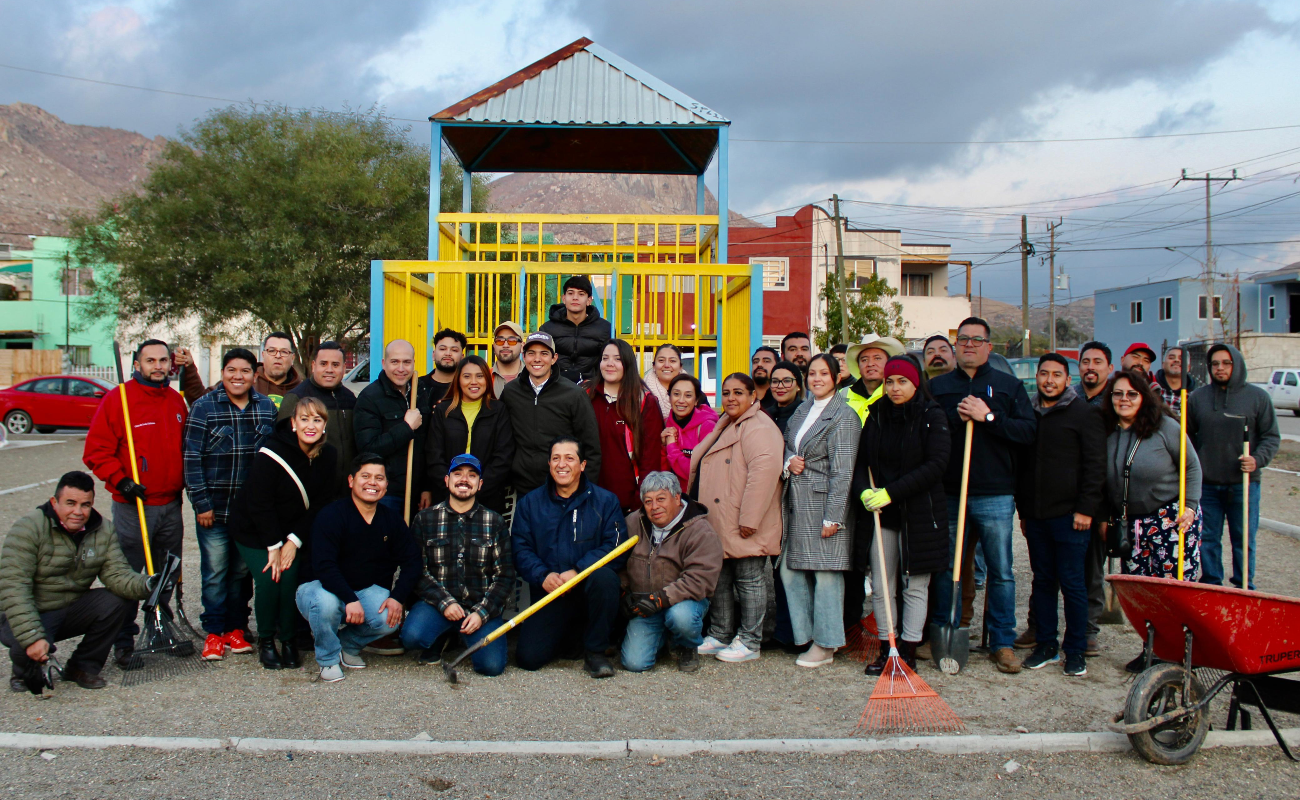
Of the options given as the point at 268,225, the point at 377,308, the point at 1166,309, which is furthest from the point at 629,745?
the point at 1166,309

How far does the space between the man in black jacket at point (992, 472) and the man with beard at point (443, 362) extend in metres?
3.17

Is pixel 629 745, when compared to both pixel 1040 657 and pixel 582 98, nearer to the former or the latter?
pixel 1040 657

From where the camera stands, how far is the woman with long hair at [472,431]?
17.8 feet

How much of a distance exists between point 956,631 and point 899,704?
0.80 metres

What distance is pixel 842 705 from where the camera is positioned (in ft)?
15.1

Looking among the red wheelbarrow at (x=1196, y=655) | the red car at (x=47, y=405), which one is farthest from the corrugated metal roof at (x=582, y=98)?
the red car at (x=47, y=405)

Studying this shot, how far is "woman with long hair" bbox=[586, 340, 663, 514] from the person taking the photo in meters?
5.70

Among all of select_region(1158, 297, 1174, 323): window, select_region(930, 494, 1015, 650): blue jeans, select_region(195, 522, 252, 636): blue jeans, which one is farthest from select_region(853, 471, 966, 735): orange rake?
select_region(1158, 297, 1174, 323): window

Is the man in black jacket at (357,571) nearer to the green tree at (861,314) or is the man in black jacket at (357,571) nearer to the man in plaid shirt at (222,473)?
the man in plaid shirt at (222,473)

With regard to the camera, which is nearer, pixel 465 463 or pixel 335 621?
pixel 335 621

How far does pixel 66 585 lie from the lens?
4.68m

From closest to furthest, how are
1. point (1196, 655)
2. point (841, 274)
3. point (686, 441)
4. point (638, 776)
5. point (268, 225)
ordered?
1. point (638, 776)
2. point (1196, 655)
3. point (686, 441)
4. point (268, 225)
5. point (841, 274)

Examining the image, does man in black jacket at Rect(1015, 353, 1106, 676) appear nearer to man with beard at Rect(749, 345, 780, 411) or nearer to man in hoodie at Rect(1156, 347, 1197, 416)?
man with beard at Rect(749, 345, 780, 411)

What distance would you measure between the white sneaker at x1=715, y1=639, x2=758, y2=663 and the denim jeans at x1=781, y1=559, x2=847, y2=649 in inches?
11.2
